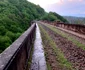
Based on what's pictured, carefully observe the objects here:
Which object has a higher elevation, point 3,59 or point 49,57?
point 3,59

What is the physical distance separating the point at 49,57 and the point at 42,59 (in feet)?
2.91

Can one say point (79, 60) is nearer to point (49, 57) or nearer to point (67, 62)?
point (67, 62)

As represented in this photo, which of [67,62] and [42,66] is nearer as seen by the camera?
[42,66]

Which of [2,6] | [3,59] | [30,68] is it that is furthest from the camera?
[2,6]

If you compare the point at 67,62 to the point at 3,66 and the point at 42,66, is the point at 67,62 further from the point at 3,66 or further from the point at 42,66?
the point at 3,66

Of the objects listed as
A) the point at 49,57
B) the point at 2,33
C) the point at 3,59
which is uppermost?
the point at 3,59

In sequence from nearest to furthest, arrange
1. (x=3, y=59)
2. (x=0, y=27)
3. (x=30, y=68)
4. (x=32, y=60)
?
(x=3, y=59), (x=30, y=68), (x=32, y=60), (x=0, y=27)

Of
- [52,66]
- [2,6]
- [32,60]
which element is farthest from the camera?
[2,6]

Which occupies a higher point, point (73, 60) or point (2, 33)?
point (73, 60)

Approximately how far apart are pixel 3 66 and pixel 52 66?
15.8 feet

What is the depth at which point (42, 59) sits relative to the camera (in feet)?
28.0

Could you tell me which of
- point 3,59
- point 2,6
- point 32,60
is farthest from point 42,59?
point 2,6

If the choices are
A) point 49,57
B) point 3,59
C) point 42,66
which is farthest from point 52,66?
point 3,59

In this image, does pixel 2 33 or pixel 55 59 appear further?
pixel 2 33
